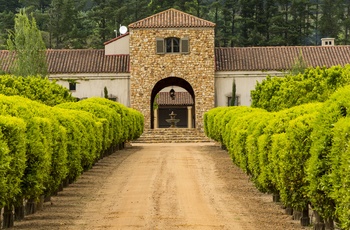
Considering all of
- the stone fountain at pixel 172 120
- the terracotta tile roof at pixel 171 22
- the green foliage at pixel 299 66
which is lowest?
the stone fountain at pixel 172 120

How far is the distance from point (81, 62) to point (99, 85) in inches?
88.0

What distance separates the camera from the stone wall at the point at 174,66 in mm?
56344

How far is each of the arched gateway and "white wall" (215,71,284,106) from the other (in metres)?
0.96

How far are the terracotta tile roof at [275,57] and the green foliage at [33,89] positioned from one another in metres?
24.6

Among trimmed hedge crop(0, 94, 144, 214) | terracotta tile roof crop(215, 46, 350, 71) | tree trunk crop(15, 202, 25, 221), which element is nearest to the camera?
trimmed hedge crop(0, 94, 144, 214)

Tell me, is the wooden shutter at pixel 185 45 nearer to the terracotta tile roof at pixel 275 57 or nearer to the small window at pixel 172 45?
the small window at pixel 172 45

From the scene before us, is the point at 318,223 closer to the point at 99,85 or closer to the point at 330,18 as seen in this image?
the point at 99,85

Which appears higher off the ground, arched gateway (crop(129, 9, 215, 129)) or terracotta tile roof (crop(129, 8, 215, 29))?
terracotta tile roof (crop(129, 8, 215, 29))

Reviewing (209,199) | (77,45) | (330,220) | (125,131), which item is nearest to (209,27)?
(125,131)

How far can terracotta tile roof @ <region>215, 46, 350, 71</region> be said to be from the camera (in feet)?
190

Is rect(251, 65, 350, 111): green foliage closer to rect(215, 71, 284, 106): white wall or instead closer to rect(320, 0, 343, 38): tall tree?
rect(215, 71, 284, 106): white wall

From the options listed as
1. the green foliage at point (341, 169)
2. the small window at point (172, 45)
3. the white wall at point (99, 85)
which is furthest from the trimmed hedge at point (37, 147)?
the white wall at point (99, 85)

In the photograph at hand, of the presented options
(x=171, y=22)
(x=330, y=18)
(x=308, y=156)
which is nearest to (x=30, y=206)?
(x=308, y=156)

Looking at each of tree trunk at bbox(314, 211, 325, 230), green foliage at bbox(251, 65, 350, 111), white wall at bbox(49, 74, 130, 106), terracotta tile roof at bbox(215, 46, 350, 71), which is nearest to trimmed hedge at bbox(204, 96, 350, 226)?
tree trunk at bbox(314, 211, 325, 230)
